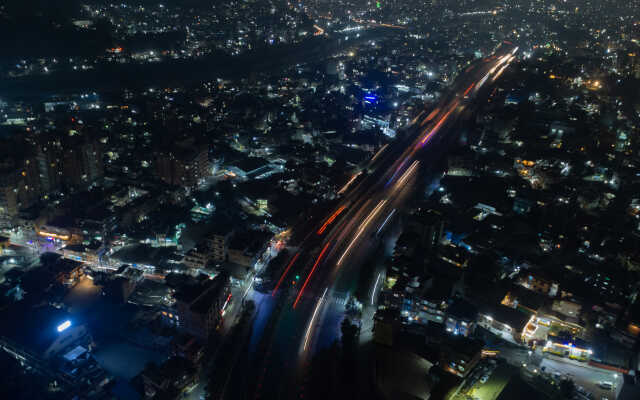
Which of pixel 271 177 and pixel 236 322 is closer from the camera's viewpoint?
pixel 236 322

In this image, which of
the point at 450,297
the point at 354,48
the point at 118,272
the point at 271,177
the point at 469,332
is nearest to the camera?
the point at 469,332

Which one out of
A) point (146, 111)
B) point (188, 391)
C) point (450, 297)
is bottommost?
point (188, 391)

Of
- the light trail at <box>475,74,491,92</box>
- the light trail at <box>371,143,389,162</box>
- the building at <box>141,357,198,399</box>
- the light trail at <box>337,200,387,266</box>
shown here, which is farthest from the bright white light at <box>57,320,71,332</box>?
the light trail at <box>475,74,491,92</box>

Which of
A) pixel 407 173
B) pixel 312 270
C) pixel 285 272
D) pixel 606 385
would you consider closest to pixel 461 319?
pixel 606 385

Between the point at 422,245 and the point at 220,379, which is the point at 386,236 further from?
the point at 220,379

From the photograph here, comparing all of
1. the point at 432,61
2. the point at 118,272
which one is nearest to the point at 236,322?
the point at 118,272

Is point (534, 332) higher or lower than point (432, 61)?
lower

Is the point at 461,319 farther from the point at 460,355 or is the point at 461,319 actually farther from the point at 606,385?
the point at 606,385
